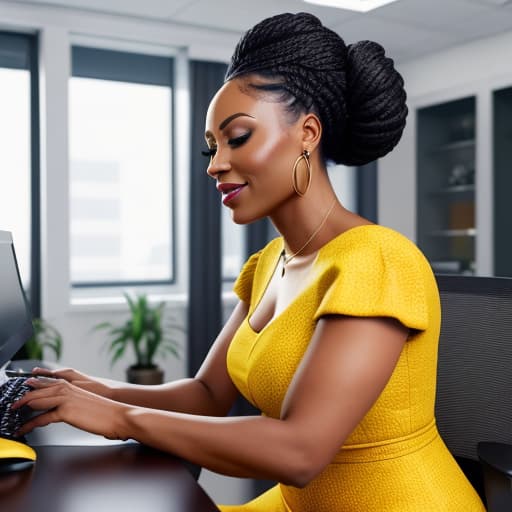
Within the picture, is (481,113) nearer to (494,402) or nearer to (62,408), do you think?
(494,402)

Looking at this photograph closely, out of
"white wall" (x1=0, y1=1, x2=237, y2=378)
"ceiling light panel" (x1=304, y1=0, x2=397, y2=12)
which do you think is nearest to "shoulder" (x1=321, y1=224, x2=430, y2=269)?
"ceiling light panel" (x1=304, y1=0, x2=397, y2=12)

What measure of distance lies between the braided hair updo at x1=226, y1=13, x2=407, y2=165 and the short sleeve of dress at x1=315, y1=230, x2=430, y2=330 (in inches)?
6.3

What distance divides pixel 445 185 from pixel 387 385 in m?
3.46

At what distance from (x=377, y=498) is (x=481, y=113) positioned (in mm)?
3072

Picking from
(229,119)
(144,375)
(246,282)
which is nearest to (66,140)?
(144,375)

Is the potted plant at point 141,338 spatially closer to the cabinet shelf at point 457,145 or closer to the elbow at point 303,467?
the cabinet shelf at point 457,145

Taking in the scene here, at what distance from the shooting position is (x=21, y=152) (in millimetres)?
3211

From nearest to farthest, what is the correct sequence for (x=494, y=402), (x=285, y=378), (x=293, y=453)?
(x=293, y=453) → (x=285, y=378) → (x=494, y=402)

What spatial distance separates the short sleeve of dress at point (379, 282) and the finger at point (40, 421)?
0.97 feet

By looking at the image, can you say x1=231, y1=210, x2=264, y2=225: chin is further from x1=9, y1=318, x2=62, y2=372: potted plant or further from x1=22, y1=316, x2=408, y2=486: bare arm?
x1=9, y1=318, x2=62, y2=372: potted plant

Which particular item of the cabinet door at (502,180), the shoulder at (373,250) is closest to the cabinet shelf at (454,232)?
the cabinet door at (502,180)

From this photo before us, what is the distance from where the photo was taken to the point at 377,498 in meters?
0.75

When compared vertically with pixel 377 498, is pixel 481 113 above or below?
above

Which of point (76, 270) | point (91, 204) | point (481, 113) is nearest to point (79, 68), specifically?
point (91, 204)
